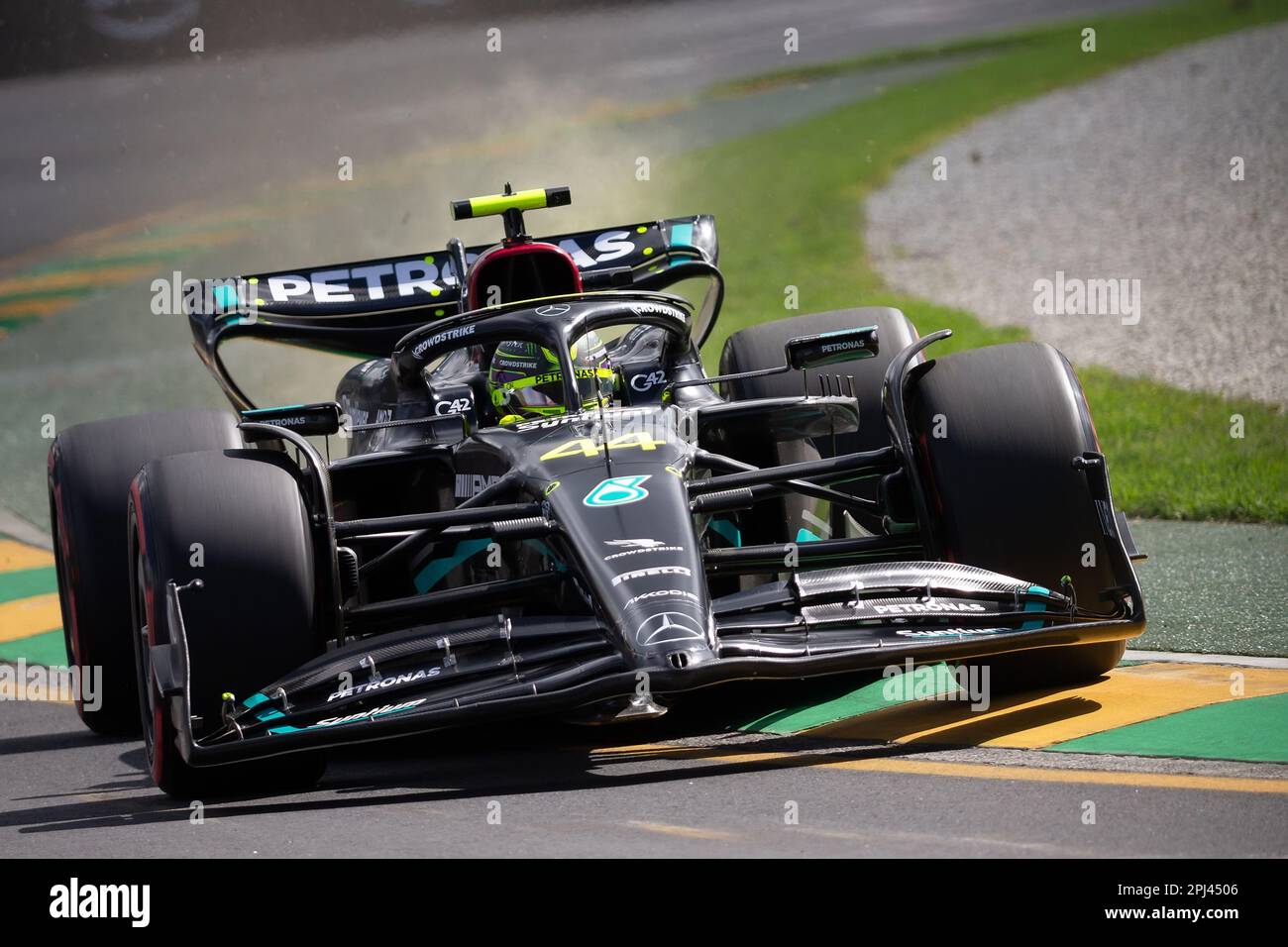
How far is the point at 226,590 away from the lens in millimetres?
5633

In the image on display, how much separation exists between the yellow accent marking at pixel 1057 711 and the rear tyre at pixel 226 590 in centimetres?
179

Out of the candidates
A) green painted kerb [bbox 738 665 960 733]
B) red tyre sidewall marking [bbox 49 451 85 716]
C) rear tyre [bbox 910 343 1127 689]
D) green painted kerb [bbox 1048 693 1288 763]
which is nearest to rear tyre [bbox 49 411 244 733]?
red tyre sidewall marking [bbox 49 451 85 716]

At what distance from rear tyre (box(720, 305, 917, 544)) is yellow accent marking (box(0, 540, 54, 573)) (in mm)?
5321

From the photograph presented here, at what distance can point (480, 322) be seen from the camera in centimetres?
709

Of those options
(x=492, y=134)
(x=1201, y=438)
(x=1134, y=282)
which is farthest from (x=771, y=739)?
(x=492, y=134)

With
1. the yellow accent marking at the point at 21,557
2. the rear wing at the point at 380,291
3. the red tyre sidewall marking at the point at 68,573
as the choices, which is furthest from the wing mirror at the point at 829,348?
the yellow accent marking at the point at 21,557

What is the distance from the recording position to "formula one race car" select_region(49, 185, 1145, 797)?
539cm

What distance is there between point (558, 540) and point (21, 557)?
7.06 metres

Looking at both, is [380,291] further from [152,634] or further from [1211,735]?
[1211,735]

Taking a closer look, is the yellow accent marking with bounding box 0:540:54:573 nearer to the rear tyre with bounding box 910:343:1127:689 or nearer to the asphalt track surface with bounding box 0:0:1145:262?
the rear tyre with bounding box 910:343:1127:689

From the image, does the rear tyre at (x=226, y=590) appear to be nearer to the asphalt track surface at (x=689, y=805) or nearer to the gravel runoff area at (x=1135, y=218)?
the asphalt track surface at (x=689, y=805)

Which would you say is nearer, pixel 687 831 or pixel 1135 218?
pixel 687 831

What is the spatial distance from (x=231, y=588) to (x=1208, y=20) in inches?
824

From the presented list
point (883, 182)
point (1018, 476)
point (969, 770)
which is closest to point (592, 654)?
point (969, 770)
